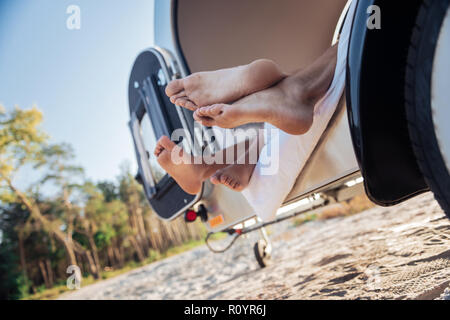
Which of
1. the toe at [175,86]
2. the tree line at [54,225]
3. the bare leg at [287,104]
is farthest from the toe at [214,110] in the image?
the tree line at [54,225]

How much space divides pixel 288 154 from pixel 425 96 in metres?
0.44

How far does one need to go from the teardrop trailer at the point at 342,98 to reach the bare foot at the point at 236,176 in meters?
0.16

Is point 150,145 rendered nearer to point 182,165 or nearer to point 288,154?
point 182,165

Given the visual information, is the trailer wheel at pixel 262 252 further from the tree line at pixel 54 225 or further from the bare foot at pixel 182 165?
the tree line at pixel 54 225

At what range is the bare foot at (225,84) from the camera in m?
0.77

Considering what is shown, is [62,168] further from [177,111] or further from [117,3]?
[177,111]

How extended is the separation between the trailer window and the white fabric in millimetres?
790

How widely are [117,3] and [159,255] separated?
8.56m

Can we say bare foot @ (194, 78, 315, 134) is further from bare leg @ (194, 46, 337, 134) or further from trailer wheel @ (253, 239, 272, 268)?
trailer wheel @ (253, 239, 272, 268)

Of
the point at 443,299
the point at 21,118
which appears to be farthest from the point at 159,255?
the point at 443,299

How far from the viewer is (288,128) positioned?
0.74 metres

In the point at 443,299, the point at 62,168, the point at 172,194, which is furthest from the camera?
the point at 62,168

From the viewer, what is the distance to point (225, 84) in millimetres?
821

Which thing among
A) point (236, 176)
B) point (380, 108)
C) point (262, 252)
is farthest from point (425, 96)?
point (262, 252)
